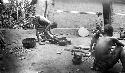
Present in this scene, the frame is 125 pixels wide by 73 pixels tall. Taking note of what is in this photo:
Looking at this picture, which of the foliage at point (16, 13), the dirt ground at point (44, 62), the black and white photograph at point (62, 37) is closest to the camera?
the black and white photograph at point (62, 37)

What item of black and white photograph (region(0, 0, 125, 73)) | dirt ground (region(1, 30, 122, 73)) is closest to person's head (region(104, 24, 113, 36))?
black and white photograph (region(0, 0, 125, 73))

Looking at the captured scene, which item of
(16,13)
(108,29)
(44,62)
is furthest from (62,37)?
(16,13)

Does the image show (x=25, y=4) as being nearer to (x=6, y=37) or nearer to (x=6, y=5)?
(x=6, y=5)

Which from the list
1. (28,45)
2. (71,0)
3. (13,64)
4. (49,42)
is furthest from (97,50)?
(71,0)

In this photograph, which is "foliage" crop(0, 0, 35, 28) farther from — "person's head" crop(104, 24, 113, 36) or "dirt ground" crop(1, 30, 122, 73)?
"person's head" crop(104, 24, 113, 36)

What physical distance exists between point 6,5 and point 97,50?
31.3 ft

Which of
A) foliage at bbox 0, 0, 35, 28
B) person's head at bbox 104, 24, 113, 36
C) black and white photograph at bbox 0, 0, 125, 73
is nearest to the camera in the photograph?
person's head at bbox 104, 24, 113, 36

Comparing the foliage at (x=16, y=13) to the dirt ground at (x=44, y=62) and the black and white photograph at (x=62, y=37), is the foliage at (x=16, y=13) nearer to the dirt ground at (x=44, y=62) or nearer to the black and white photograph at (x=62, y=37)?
the black and white photograph at (x=62, y=37)

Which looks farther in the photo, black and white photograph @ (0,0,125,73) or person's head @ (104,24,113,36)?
black and white photograph @ (0,0,125,73)

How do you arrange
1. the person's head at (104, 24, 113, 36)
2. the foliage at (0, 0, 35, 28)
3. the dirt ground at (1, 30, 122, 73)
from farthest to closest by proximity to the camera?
the foliage at (0, 0, 35, 28)
the dirt ground at (1, 30, 122, 73)
the person's head at (104, 24, 113, 36)

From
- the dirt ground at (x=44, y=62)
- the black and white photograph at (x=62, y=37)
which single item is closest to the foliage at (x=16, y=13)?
the black and white photograph at (x=62, y=37)

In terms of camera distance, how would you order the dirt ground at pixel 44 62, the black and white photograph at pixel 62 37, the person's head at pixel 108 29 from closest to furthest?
the person's head at pixel 108 29, the black and white photograph at pixel 62 37, the dirt ground at pixel 44 62

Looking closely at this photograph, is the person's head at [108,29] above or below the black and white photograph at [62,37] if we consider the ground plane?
above

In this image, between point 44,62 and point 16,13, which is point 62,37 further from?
point 16,13
